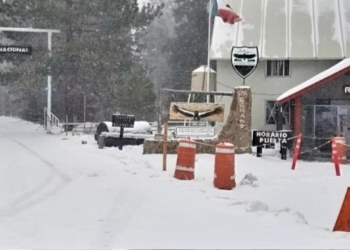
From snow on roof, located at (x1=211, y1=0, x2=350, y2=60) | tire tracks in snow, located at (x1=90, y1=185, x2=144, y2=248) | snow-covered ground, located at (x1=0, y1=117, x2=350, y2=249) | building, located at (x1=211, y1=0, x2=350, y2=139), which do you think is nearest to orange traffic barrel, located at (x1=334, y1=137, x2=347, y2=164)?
snow-covered ground, located at (x1=0, y1=117, x2=350, y2=249)

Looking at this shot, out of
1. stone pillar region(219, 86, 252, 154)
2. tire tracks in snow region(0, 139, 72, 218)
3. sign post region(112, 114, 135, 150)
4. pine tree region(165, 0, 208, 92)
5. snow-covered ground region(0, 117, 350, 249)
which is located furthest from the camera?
pine tree region(165, 0, 208, 92)

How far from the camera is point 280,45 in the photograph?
30484mm

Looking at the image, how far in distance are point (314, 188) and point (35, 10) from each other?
2423cm

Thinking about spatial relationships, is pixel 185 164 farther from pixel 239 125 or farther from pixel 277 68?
pixel 277 68

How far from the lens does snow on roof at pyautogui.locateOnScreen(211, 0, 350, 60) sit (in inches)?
1183

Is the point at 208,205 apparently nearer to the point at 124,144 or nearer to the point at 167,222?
the point at 167,222

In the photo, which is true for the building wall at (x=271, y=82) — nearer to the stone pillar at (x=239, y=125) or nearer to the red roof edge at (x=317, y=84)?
the red roof edge at (x=317, y=84)

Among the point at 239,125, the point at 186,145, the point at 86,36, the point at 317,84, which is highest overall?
the point at 86,36

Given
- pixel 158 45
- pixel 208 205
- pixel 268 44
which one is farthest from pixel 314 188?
pixel 158 45

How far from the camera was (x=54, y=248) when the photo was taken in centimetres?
636

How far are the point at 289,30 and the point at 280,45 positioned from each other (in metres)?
1.44

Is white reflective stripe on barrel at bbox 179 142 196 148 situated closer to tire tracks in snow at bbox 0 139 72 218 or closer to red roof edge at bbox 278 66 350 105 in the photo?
tire tracks in snow at bbox 0 139 72 218

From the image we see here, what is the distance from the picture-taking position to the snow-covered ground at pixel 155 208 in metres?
6.85

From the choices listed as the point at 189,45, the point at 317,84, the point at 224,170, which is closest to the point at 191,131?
the point at 224,170
